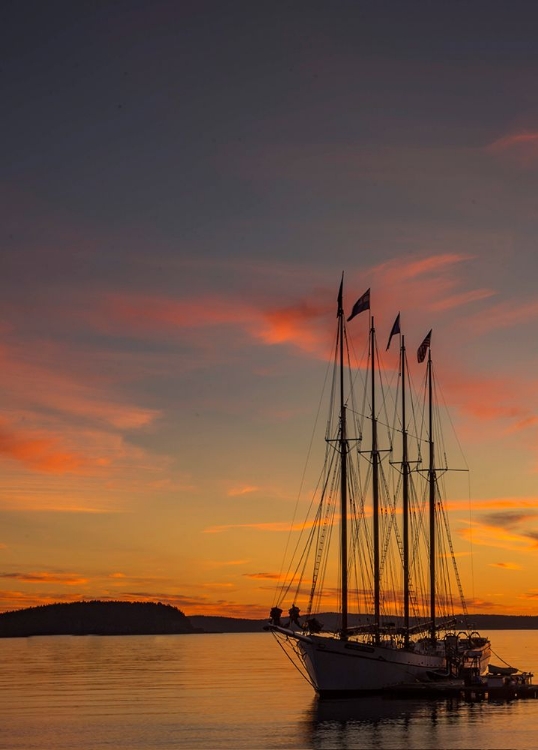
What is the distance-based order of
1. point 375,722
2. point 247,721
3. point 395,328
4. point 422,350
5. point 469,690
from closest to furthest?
point 375,722, point 247,721, point 469,690, point 395,328, point 422,350

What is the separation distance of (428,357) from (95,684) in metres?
70.7

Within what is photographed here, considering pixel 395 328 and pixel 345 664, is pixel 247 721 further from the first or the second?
pixel 395 328

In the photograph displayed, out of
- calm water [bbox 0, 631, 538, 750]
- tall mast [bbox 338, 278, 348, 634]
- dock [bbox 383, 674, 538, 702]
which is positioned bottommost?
calm water [bbox 0, 631, 538, 750]

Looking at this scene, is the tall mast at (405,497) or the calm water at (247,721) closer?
the calm water at (247,721)

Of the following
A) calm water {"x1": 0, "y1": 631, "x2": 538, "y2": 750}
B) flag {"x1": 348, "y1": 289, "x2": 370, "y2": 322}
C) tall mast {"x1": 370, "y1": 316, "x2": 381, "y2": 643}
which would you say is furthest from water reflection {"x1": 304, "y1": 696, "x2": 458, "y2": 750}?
flag {"x1": 348, "y1": 289, "x2": 370, "y2": 322}

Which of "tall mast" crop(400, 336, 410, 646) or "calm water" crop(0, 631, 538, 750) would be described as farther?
"tall mast" crop(400, 336, 410, 646)

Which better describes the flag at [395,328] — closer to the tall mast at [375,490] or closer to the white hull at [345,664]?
the tall mast at [375,490]

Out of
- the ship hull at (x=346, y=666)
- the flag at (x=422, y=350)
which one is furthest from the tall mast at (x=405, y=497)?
the ship hull at (x=346, y=666)

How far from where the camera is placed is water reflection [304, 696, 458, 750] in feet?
267

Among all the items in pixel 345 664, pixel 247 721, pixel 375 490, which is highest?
pixel 375 490

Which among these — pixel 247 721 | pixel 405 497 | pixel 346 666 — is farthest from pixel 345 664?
pixel 405 497

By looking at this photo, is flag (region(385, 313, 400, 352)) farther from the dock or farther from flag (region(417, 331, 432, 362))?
the dock

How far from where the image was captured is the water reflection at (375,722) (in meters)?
81.4

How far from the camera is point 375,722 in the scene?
91625 millimetres
